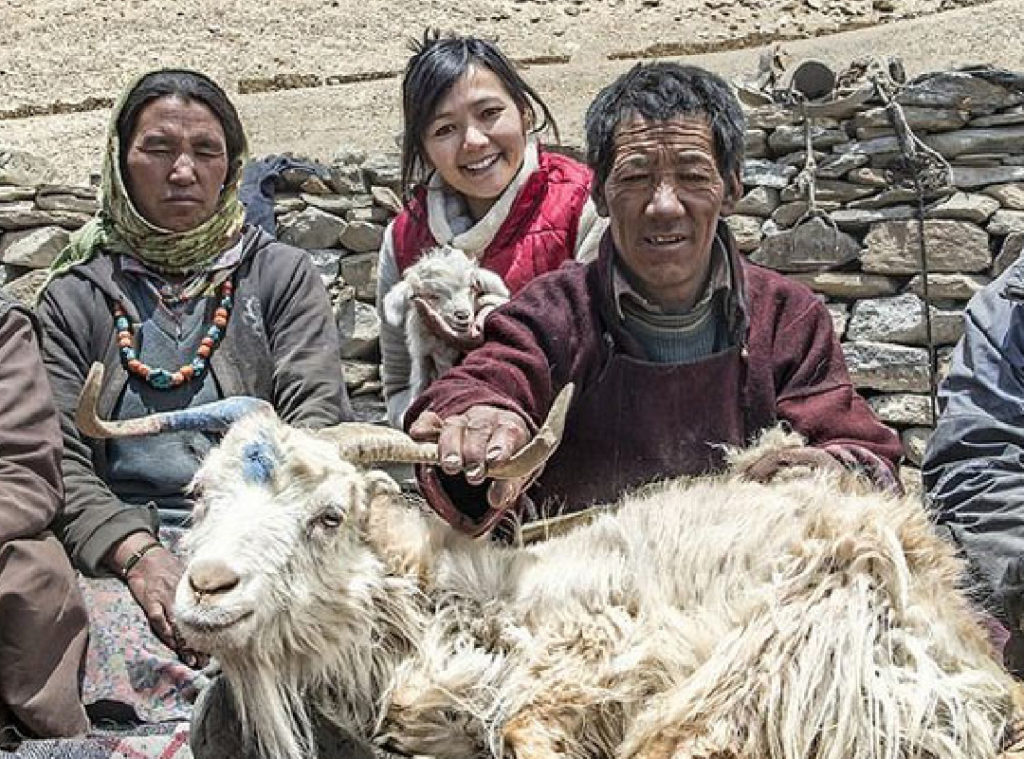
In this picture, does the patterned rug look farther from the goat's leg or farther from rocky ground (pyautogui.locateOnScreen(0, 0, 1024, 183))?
rocky ground (pyautogui.locateOnScreen(0, 0, 1024, 183))

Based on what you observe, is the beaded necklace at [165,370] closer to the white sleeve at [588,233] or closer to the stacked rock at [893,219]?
the white sleeve at [588,233]

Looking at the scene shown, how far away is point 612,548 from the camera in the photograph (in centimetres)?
247

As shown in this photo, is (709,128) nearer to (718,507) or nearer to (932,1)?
(718,507)

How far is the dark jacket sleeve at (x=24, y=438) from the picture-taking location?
2994 mm

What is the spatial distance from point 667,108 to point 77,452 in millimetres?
1727

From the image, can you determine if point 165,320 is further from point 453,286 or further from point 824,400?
point 824,400

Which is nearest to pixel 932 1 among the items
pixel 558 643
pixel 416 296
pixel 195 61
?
pixel 195 61

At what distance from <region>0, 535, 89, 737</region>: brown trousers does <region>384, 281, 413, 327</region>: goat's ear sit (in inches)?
46.2

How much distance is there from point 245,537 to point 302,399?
1170 mm

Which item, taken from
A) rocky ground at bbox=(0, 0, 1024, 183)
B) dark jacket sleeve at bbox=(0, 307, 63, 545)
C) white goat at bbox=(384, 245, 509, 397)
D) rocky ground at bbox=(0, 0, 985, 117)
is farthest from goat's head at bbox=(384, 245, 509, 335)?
rocky ground at bbox=(0, 0, 985, 117)

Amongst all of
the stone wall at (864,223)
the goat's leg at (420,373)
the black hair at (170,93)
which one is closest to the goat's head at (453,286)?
the goat's leg at (420,373)

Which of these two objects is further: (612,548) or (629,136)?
(629,136)

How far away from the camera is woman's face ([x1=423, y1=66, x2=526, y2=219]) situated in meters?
3.65

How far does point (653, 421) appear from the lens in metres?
2.88
